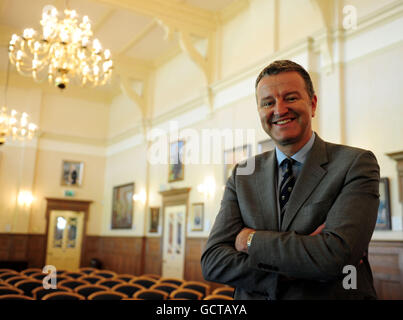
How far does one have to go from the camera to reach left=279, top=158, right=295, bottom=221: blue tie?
156 cm

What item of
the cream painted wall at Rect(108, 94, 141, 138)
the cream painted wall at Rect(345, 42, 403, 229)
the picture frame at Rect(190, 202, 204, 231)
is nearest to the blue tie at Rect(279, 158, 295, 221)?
the cream painted wall at Rect(345, 42, 403, 229)

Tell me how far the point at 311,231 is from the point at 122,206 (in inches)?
580

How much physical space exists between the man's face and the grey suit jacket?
86mm

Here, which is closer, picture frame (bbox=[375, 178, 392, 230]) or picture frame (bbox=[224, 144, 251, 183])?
picture frame (bbox=[375, 178, 392, 230])

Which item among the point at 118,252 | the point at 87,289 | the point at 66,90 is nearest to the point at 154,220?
the point at 118,252

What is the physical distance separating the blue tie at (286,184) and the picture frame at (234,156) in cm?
782

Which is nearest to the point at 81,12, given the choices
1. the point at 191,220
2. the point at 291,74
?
the point at 191,220

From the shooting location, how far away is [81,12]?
11.9 metres

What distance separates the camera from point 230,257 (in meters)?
1.64

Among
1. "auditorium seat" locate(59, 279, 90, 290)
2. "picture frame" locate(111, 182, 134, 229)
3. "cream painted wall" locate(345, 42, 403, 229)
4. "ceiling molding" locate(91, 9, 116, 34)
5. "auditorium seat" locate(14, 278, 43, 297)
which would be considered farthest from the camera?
"picture frame" locate(111, 182, 134, 229)

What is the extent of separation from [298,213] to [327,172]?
18 cm

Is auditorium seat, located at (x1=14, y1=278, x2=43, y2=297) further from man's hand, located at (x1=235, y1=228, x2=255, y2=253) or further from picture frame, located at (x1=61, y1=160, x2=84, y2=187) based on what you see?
picture frame, located at (x1=61, y1=160, x2=84, y2=187)

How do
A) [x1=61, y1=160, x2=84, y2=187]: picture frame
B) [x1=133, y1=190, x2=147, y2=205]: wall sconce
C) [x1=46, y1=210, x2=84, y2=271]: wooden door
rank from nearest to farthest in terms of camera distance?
[x1=133, y1=190, x2=147, y2=205]: wall sconce, [x1=46, y1=210, x2=84, y2=271]: wooden door, [x1=61, y1=160, x2=84, y2=187]: picture frame
